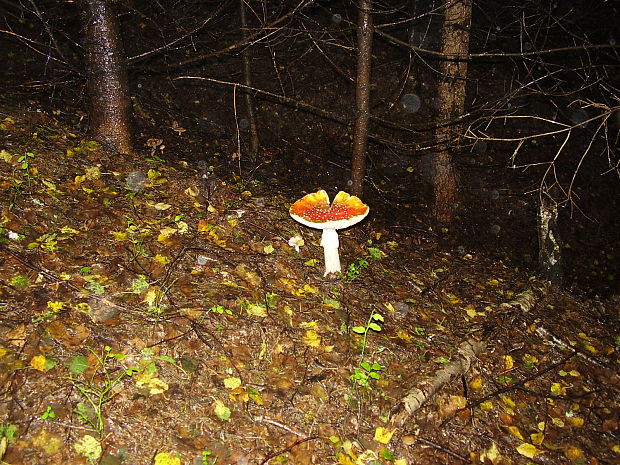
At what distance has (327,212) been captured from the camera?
456 cm

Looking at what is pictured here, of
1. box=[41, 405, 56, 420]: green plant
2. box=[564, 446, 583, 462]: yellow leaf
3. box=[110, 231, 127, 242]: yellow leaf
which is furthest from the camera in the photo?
box=[110, 231, 127, 242]: yellow leaf

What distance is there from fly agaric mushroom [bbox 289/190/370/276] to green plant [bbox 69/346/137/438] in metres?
2.23

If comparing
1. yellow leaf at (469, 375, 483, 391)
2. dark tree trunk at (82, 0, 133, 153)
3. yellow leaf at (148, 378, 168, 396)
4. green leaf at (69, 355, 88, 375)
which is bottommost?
yellow leaf at (469, 375, 483, 391)

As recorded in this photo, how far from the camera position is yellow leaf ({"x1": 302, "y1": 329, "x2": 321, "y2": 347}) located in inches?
150

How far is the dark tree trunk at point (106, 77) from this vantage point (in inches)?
194

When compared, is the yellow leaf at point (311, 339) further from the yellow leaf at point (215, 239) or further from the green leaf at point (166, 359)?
the yellow leaf at point (215, 239)

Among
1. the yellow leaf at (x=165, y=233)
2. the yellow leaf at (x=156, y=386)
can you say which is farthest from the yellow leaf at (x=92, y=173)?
the yellow leaf at (x=156, y=386)

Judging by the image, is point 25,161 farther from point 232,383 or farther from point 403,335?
point 403,335

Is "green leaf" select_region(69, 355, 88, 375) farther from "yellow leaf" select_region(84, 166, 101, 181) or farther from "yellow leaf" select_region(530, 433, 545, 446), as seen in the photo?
"yellow leaf" select_region(530, 433, 545, 446)

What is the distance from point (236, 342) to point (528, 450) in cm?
273

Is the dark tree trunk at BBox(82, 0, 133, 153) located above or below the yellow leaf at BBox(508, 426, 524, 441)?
above

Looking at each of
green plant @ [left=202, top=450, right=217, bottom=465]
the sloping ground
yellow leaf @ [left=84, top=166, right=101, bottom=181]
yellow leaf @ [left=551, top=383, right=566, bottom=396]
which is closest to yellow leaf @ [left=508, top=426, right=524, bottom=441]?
the sloping ground

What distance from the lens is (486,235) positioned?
841 cm

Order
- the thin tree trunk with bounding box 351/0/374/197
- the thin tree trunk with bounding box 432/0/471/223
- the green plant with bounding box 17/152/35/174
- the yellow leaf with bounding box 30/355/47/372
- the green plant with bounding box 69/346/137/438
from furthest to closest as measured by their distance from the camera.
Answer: the thin tree trunk with bounding box 432/0/471/223
the thin tree trunk with bounding box 351/0/374/197
the green plant with bounding box 17/152/35/174
the yellow leaf with bounding box 30/355/47/372
the green plant with bounding box 69/346/137/438
